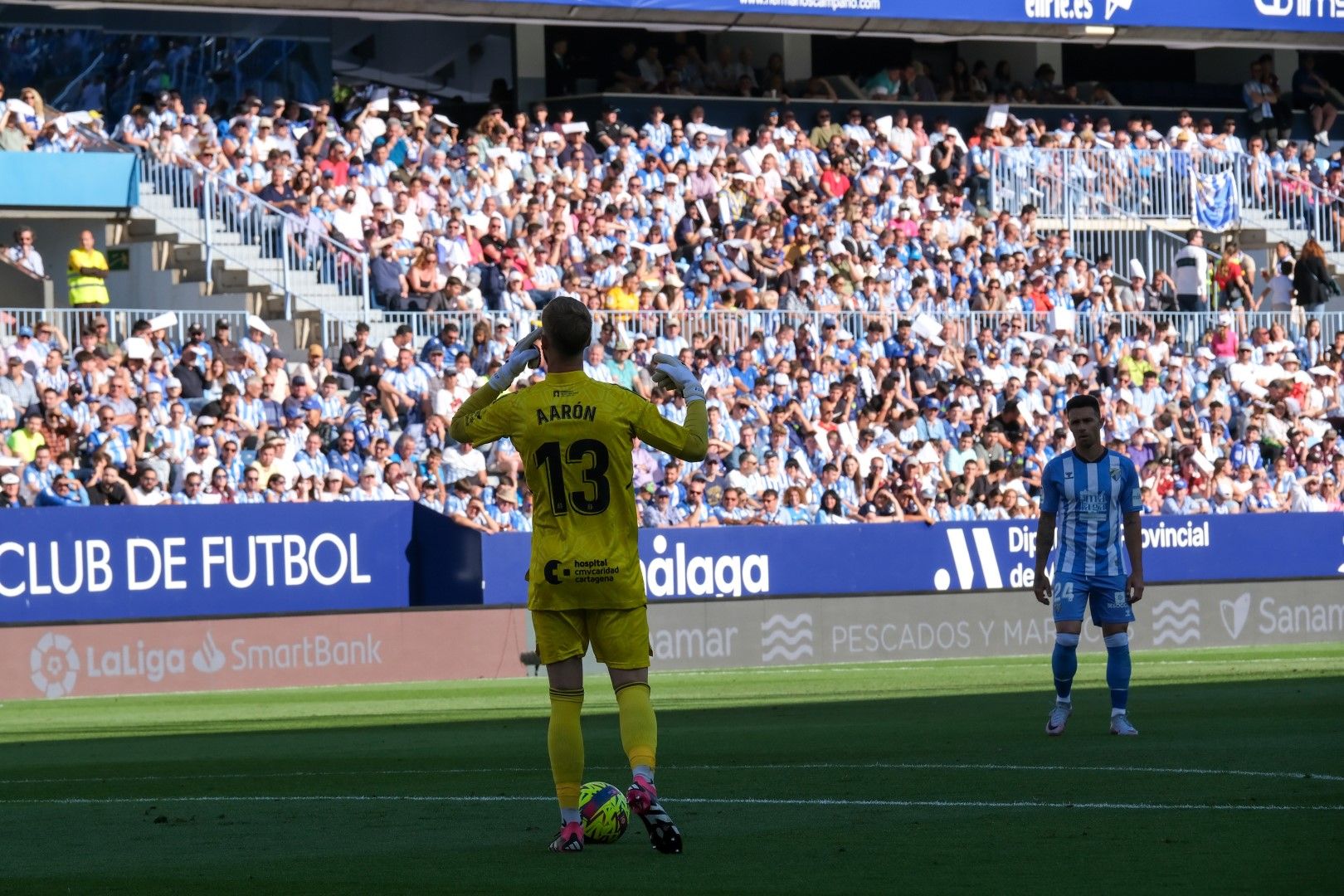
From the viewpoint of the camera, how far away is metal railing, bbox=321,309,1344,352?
92.7 ft

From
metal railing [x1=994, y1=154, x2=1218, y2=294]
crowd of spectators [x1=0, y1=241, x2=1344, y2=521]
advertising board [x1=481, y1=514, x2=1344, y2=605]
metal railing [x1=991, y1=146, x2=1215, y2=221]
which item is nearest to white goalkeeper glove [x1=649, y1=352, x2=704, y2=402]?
crowd of spectators [x1=0, y1=241, x2=1344, y2=521]


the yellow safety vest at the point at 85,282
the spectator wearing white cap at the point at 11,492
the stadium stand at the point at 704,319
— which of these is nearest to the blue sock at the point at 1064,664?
Answer: the stadium stand at the point at 704,319

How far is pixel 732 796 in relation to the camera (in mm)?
10555

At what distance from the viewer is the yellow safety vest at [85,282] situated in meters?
27.2

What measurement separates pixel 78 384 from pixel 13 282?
6.02 metres

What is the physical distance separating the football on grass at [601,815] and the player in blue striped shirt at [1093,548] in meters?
5.46

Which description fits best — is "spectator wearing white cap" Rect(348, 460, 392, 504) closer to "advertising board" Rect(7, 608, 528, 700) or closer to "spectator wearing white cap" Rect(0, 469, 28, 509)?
"advertising board" Rect(7, 608, 528, 700)

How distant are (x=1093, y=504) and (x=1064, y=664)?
98 centimetres

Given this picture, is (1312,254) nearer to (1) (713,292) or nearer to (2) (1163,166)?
(2) (1163,166)

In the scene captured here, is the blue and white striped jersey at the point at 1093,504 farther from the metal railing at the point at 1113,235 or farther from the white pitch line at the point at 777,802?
the metal railing at the point at 1113,235

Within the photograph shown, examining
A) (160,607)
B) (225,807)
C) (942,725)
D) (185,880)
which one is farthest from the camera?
(160,607)

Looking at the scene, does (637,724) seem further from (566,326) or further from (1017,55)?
(1017,55)

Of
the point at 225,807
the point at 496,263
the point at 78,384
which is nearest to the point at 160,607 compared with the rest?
the point at 78,384

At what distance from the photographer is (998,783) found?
10.8m
